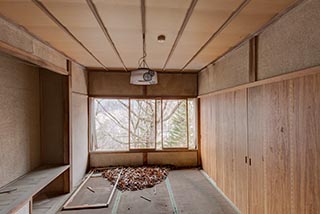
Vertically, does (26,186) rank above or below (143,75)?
below

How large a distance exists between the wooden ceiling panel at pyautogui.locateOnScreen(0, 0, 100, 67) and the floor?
8.38 feet

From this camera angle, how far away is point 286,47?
220 centimetres

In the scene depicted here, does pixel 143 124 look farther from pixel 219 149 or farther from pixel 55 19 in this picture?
pixel 55 19

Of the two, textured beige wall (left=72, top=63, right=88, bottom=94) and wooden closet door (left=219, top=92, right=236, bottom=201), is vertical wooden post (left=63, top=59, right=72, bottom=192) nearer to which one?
textured beige wall (left=72, top=63, right=88, bottom=94)

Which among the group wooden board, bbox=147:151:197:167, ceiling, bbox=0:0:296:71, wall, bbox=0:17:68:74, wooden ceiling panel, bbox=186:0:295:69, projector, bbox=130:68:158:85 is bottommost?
wooden board, bbox=147:151:197:167

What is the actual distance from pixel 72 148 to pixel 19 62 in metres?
1.81

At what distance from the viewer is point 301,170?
77.7 inches

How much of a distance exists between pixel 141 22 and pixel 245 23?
1.13 metres

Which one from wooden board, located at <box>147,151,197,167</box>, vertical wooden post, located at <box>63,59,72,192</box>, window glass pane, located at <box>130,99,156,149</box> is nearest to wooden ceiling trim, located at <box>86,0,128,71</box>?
vertical wooden post, located at <box>63,59,72,192</box>

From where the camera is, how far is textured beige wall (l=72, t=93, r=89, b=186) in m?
4.45

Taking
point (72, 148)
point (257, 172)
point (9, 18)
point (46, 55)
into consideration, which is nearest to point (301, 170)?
point (257, 172)

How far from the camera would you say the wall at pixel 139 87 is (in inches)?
225

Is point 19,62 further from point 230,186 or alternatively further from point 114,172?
point 230,186

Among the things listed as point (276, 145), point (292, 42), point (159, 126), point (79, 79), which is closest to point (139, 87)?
point (159, 126)
